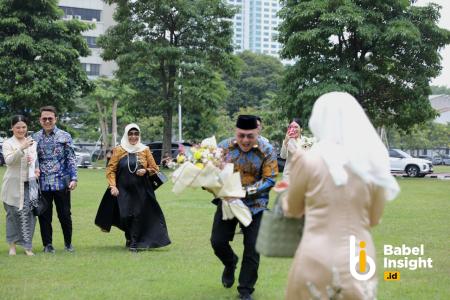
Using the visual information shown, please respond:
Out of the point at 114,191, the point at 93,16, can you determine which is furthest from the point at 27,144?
the point at 93,16

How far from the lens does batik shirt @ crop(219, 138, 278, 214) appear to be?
22.6 feet

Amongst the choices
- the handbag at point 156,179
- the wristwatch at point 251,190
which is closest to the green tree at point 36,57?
the handbag at point 156,179

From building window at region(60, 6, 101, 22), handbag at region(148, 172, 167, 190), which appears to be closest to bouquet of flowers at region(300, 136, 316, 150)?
handbag at region(148, 172, 167, 190)

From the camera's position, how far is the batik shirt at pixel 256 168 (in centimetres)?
690

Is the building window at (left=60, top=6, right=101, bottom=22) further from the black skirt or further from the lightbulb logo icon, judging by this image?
the lightbulb logo icon

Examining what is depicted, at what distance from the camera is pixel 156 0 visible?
118 feet

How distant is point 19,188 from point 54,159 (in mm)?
619

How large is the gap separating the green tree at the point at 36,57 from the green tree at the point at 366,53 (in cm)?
1127

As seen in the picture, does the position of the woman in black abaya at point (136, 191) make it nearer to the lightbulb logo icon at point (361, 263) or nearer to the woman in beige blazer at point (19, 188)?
the woman in beige blazer at point (19, 188)

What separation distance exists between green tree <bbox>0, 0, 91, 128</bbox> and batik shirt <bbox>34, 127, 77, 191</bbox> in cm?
2602

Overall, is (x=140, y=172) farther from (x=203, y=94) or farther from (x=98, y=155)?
(x=98, y=155)

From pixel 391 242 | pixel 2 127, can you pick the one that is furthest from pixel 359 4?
pixel 391 242

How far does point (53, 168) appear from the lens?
31.9 feet

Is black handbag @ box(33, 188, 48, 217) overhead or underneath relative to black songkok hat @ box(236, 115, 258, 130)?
underneath
